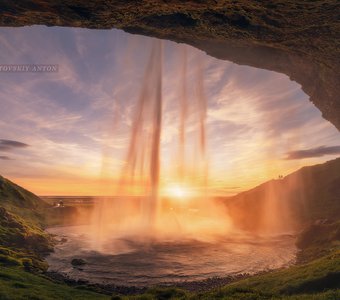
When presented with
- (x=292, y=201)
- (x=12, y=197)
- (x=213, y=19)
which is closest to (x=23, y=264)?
(x=213, y=19)

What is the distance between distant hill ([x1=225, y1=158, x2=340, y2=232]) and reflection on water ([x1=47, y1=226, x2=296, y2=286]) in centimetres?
4235

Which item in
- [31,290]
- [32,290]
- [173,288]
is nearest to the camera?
[31,290]

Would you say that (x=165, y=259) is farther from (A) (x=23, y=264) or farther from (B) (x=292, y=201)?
(B) (x=292, y=201)

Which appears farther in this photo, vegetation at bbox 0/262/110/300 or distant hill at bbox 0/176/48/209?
distant hill at bbox 0/176/48/209

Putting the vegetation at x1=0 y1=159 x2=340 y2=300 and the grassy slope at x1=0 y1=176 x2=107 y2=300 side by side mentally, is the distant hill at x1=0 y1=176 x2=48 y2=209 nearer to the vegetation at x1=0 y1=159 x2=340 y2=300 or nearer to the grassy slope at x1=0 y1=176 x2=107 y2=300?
the vegetation at x1=0 y1=159 x2=340 y2=300

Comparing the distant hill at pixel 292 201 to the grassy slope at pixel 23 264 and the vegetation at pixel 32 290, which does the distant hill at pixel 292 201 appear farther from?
the vegetation at pixel 32 290

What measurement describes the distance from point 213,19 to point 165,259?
186 feet

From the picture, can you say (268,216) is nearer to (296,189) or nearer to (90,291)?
(296,189)

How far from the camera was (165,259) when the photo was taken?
67.0 meters

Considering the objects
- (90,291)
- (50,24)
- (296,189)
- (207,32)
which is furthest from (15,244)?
(296,189)

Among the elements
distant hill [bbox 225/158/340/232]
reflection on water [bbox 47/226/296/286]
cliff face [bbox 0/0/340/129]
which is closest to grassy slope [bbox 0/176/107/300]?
reflection on water [bbox 47/226/296/286]

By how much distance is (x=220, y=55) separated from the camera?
37.8 meters

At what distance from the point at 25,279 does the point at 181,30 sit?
3539cm

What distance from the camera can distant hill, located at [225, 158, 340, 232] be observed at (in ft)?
427
